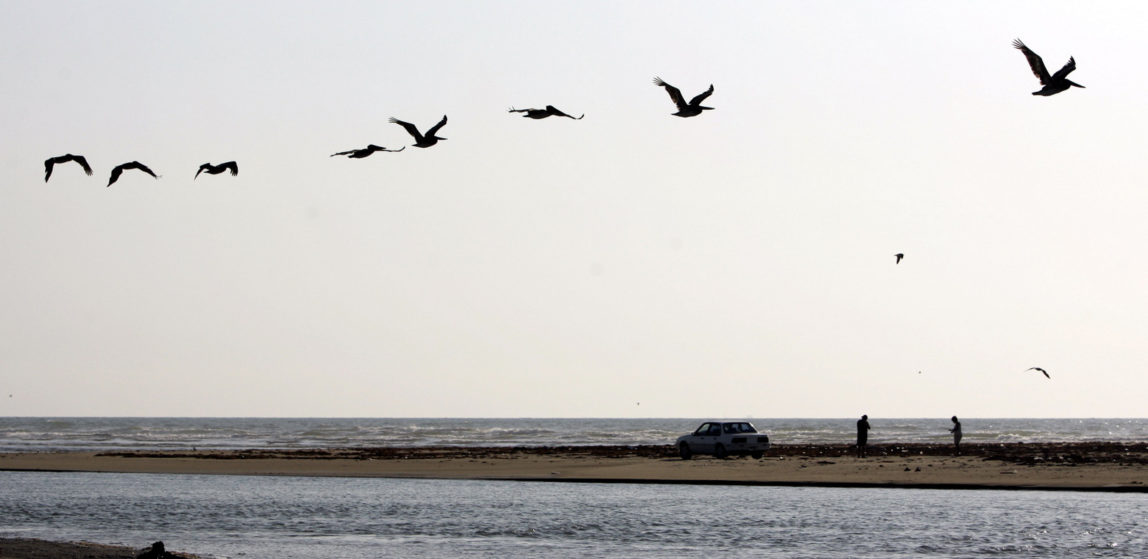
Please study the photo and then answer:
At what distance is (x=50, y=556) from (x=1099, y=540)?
1544cm

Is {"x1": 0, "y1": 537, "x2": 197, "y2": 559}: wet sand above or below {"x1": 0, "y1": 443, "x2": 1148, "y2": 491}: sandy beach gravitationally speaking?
below

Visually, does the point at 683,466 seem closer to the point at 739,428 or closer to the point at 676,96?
the point at 739,428

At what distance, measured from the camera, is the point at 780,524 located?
23266mm

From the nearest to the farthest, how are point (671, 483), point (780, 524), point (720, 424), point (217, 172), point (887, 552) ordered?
point (887, 552)
point (217, 172)
point (780, 524)
point (671, 483)
point (720, 424)

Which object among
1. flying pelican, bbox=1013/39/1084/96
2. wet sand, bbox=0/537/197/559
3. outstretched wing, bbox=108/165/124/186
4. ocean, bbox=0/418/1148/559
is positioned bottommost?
wet sand, bbox=0/537/197/559

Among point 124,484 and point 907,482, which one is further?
point 124,484

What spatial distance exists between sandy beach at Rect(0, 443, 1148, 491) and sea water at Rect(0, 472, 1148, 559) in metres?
1.92

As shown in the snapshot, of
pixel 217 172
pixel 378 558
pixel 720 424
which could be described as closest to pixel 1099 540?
pixel 378 558

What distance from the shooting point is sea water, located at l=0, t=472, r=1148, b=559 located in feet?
66.0

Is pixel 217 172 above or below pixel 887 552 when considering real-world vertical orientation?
above

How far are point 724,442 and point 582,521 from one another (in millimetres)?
19423

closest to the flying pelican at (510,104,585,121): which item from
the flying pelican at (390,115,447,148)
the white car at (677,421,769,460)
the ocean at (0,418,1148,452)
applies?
the flying pelican at (390,115,447,148)

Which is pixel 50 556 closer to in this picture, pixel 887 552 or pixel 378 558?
pixel 378 558

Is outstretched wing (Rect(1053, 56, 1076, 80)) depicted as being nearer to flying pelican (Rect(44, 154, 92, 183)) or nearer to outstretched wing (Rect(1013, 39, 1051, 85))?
outstretched wing (Rect(1013, 39, 1051, 85))
